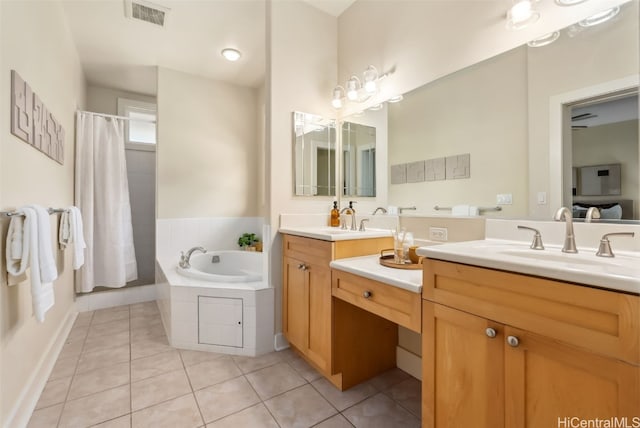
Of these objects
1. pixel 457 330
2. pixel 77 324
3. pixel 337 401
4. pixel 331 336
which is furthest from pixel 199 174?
pixel 457 330

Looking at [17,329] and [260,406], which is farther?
[260,406]

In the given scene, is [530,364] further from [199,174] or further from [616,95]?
[199,174]

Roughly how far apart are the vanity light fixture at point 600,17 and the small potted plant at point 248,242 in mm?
3151

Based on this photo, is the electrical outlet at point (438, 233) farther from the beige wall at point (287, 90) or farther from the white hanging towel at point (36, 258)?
the white hanging towel at point (36, 258)

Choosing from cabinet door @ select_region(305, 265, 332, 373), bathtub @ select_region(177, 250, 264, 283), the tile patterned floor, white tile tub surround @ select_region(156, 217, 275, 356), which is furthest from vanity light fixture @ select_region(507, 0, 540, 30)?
bathtub @ select_region(177, 250, 264, 283)

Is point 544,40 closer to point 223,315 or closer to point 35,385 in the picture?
point 223,315

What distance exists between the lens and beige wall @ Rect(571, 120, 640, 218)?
1034 millimetres

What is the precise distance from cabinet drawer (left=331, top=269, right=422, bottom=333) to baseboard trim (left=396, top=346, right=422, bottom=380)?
71 cm

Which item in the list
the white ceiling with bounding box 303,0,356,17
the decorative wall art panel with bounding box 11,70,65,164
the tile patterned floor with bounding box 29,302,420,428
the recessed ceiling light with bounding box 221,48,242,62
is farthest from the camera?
the recessed ceiling light with bounding box 221,48,242,62

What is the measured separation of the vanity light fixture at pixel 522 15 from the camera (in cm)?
126

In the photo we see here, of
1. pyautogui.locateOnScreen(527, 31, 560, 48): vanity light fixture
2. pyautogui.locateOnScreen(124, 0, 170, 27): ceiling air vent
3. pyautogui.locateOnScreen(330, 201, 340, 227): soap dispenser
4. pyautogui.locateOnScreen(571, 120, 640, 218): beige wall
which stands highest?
pyautogui.locateOnScreen(124, 0, 170, 27): ceiling air vent

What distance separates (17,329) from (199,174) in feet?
7.12

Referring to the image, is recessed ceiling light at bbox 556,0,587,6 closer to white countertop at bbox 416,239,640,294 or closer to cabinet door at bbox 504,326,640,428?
white countertop at bbox 416,239,640,294

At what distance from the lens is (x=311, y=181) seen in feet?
7.56
